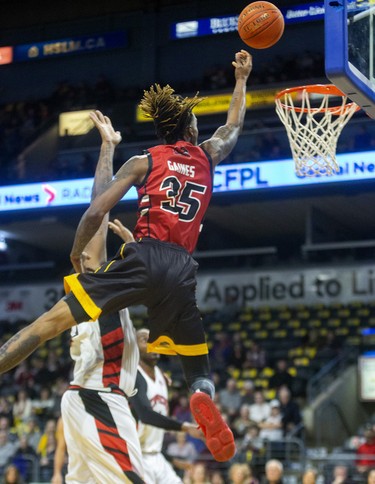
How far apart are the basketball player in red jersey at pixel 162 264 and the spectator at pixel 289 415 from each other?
10.2 metres

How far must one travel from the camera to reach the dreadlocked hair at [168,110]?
19.3 ft

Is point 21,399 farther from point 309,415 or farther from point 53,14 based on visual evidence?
point 53,14

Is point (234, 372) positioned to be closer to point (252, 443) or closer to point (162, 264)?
point (252, 443)

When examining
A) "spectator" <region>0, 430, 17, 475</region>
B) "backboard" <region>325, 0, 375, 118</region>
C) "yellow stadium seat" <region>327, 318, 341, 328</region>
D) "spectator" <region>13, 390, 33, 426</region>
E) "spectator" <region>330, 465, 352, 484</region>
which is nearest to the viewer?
"backboard" <region>325, 0, 375, 118</region>

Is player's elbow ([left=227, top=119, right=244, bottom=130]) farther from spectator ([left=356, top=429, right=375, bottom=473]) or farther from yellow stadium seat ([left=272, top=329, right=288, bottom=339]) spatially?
yellow stadium seat ([left=272, top=329, right=288, bottom=339])

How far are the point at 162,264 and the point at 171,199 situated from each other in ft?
1.42

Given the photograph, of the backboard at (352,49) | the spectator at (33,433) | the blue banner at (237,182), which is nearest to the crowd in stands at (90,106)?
the blue banner at (237,182)

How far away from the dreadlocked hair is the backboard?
93cm

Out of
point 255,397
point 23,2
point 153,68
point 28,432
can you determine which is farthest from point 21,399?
point 23,2

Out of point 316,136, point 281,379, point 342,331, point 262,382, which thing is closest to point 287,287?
point 342,331

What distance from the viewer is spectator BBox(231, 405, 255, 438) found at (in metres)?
15.5

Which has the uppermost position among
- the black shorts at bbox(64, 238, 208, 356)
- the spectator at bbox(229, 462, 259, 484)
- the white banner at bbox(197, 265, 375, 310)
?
the white banner at bbox(197, 265, 375, 310)

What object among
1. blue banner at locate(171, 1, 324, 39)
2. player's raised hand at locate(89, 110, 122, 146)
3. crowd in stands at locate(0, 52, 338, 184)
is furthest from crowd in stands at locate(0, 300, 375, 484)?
blue banner at locate(171, 1, 324, 39)

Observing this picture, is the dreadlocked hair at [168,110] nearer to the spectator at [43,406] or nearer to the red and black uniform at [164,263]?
the red and black uniform at [164,263]
